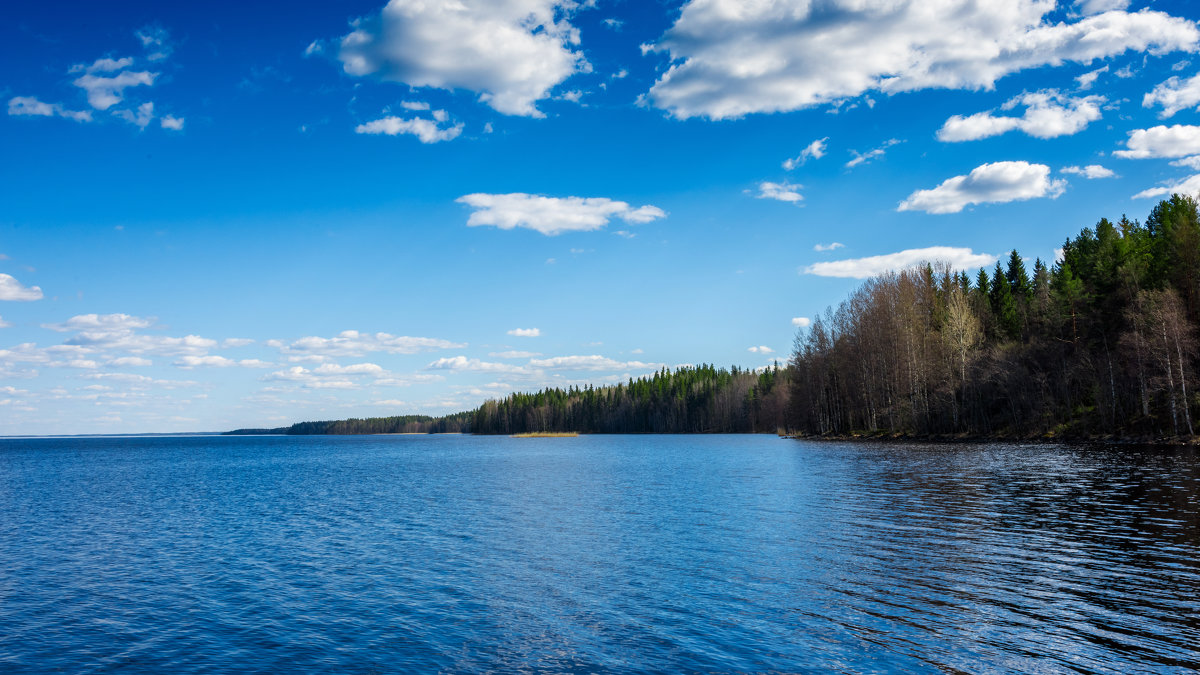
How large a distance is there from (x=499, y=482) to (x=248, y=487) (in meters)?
24.9

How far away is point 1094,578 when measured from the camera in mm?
19531

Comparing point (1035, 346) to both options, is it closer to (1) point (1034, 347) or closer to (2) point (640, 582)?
(1) point (1034, 347)

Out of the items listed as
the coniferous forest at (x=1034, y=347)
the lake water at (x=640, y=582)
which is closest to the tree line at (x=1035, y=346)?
the coniferous forest at (x=1034, y=347)

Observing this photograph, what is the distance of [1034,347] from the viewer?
93.4 m

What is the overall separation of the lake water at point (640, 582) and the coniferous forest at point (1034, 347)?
3859cm

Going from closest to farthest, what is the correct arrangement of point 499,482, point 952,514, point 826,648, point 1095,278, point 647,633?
point 826,648 < point 647,633 < point 952,514 < point 499,482 < point 1095,278

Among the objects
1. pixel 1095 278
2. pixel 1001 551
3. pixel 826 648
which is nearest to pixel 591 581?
pixel 826 648

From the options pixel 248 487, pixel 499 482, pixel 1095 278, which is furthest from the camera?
pixel 1095 278

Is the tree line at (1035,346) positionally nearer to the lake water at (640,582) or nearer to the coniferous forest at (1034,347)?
the coniferous forest at (1034,347)

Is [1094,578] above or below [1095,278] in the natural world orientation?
below

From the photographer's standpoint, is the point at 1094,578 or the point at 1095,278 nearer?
the point at 1094,578

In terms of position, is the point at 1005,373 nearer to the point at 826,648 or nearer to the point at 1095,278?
the point at 1095,278

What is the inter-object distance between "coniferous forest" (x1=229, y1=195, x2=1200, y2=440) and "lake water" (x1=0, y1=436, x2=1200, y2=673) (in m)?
38.6

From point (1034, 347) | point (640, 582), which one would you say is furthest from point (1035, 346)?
point (640, 582)
